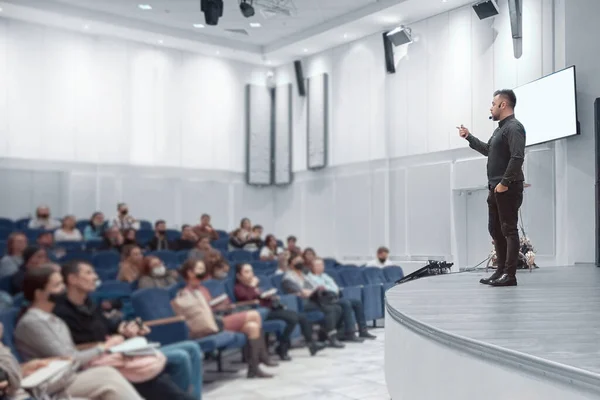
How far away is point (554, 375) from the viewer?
1451mm

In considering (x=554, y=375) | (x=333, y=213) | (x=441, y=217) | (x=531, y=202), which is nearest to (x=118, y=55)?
(x=333, y=213)

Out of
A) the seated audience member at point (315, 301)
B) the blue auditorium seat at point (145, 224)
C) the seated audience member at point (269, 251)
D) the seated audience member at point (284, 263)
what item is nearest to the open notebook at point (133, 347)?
the seated audience member at point (315, 301)

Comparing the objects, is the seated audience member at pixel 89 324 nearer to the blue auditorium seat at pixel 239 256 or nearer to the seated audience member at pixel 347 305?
the seated audience member at pixel 347 305

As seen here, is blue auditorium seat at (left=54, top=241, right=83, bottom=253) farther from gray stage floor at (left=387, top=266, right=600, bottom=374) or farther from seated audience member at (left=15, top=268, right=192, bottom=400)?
gray stage floor at (left=387, top=266, right=600, bottom=374)

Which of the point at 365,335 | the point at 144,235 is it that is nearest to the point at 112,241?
the point at 144,235

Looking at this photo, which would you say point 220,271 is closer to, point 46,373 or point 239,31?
point 46,373

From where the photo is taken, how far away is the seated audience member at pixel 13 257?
5762 millimetres

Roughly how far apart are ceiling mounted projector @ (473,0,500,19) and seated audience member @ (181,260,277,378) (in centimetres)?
703

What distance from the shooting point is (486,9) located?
10.1m

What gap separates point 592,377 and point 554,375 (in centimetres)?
14

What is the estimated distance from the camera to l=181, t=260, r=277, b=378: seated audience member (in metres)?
5.58

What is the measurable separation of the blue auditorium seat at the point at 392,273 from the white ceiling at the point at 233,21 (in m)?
4.93

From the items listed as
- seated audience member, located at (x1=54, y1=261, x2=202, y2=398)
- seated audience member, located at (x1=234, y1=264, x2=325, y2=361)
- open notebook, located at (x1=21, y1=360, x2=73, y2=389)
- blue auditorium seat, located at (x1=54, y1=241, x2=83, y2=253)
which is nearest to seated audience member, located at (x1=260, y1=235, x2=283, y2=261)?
blue auditorium seat, located at (x1=54, y1=241, x2=83, y2=253)

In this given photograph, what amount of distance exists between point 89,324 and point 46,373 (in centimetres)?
84
